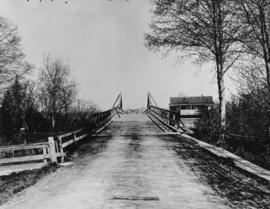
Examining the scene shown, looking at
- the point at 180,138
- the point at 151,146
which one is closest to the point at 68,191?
the point at 151,146

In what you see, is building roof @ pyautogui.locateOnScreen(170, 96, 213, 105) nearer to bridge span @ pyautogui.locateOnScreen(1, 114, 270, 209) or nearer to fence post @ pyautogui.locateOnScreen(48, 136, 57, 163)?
bridge span @ pyautogui.locateOnScreen(1, 114, 270, 209)

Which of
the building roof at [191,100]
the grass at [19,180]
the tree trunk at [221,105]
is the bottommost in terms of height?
the grass at [19,180]

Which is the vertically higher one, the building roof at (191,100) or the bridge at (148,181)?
the building roof at (191,100)

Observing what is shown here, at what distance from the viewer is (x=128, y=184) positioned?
350 inches

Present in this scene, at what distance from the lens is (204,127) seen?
770 inches

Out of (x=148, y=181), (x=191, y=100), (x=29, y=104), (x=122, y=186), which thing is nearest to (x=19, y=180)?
(x=122, y=186)

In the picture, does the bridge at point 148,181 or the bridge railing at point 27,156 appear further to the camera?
the bridge railing at point 27,156

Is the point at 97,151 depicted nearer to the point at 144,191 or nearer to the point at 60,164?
the point at 60,164

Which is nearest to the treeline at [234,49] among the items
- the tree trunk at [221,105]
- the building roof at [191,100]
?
the tree trunk at [221,105]

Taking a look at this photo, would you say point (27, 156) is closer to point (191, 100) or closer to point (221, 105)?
point (221, 105)

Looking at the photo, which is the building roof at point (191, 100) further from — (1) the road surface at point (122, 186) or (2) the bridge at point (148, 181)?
(1) the road surface at point (122, 186)

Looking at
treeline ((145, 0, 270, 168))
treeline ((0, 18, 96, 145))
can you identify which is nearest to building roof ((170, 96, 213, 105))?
treeline ((0, 18, 96, 145))

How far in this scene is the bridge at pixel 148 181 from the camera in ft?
24.2

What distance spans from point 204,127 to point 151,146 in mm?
5104
